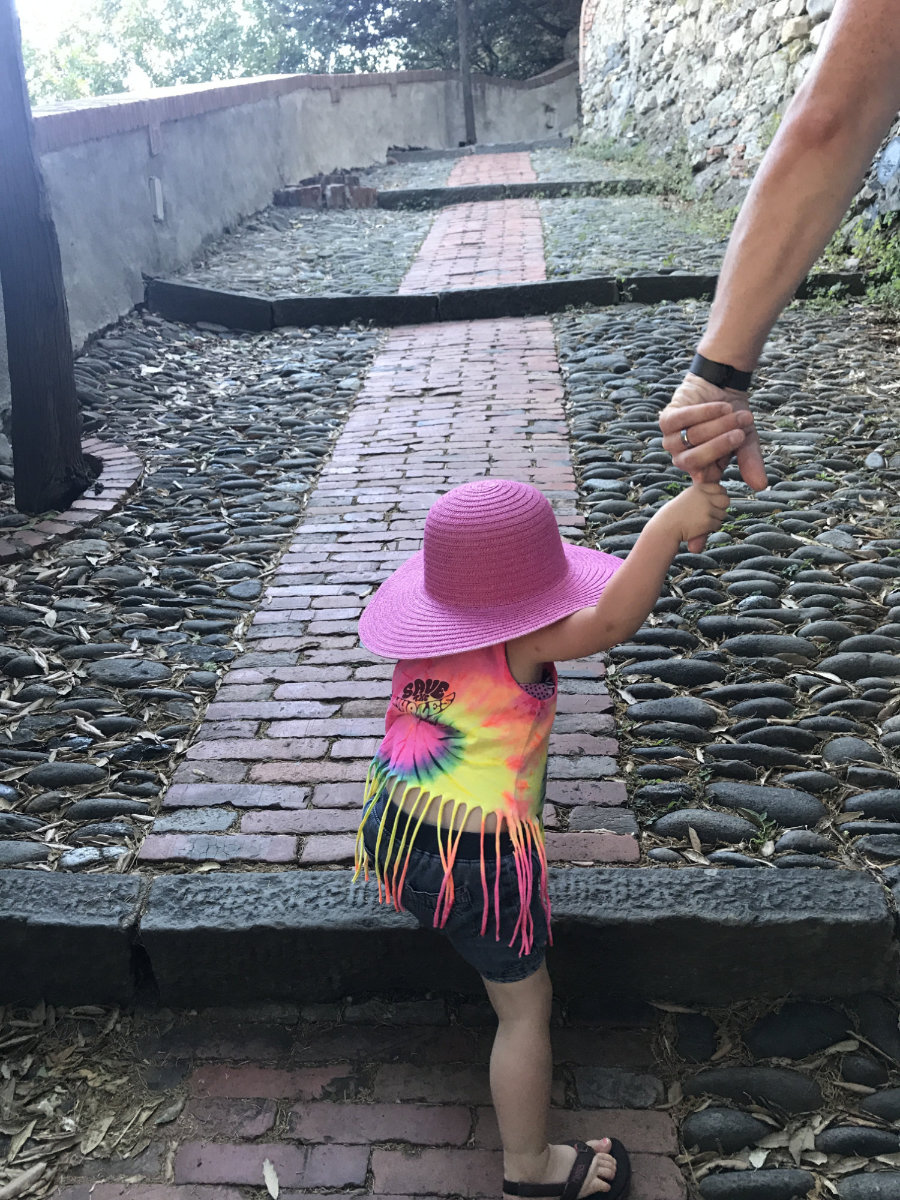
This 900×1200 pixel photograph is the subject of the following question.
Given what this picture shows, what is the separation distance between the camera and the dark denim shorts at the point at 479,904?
189cm

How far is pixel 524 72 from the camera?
30.2 metres

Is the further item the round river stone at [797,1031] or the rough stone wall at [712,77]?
the rough stone wall at [712,77]

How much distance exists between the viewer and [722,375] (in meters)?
1.92

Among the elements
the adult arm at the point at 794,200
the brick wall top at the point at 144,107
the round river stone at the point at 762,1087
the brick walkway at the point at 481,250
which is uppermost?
the brick wall top at the point at 144,107

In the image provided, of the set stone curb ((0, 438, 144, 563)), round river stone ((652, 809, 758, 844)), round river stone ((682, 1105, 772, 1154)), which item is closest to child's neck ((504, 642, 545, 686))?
round river stone ((652, 809, 758, 844))

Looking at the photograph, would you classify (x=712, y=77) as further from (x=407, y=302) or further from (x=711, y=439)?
(x=711, y=439)

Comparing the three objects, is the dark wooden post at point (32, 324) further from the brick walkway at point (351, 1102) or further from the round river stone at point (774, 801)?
the round river stone at point (774, 801)

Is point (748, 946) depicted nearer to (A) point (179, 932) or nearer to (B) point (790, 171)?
(A) point (179, 932)

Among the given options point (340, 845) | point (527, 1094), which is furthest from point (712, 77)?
point (527, 1094)

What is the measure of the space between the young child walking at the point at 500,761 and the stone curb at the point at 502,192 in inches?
444

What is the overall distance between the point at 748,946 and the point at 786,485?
2647 mm

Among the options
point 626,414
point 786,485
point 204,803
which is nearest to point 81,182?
point 626,414

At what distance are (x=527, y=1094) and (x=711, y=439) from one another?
1.11 metres

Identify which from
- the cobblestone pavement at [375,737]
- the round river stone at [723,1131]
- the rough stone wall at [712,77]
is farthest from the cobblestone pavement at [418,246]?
the round river stone at [723,1131]
